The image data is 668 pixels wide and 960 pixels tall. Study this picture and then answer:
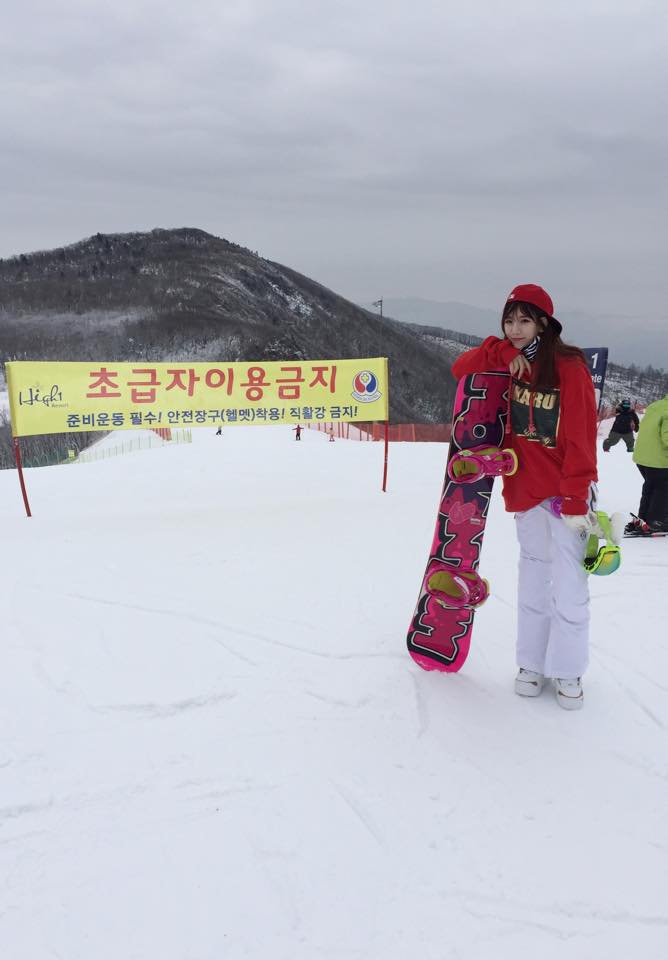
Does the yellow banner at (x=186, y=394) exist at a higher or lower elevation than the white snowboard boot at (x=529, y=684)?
higher

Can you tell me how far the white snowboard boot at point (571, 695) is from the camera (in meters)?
3.10

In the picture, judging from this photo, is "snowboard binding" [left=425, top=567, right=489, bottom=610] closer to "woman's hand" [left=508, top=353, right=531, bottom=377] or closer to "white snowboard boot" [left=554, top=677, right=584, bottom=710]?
"white snowboard boot" [left=554, top=677, right=584, bottom=710]

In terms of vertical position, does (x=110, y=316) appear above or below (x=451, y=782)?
above

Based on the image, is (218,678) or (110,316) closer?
(218,678)

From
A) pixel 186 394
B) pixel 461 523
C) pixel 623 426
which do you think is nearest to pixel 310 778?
pixel 461 523

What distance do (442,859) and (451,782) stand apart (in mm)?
427

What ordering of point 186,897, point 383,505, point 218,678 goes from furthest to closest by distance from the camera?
1. point 383,505
2. point 218,678
3. point 186,897

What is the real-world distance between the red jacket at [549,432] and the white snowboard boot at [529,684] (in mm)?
864

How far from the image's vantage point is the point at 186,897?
2023mm

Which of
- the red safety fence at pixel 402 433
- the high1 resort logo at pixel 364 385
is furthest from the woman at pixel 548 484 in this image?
the red safety fence at pixel 402 433

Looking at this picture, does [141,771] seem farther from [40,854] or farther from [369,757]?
[369,757]

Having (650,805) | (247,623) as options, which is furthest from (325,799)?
(247,623)

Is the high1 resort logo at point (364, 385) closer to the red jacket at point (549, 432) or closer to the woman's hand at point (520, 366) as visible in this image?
the red jacket at point (549, 432)

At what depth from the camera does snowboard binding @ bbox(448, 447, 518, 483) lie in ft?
10.3
